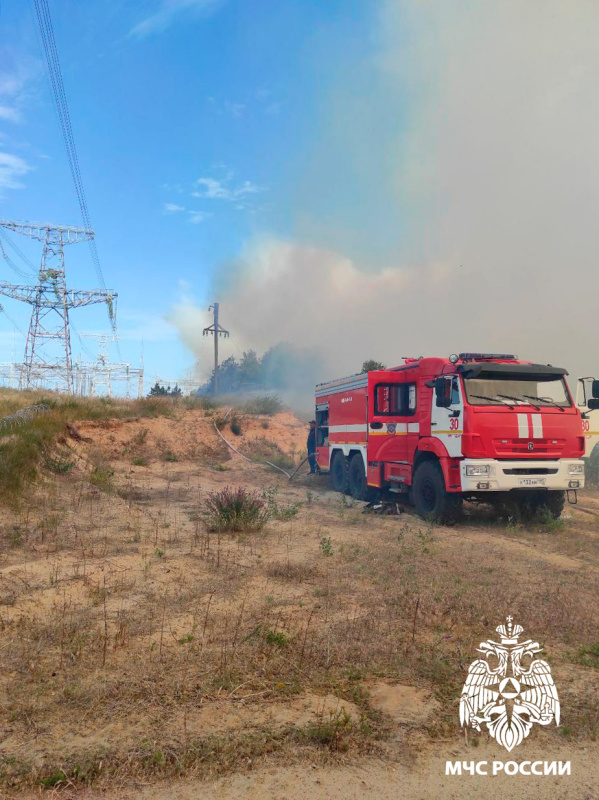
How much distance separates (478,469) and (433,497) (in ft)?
4.80

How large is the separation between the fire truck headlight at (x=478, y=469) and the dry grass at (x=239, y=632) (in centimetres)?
104

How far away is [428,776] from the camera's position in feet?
10.5

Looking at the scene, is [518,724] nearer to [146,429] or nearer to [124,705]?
[124,705]

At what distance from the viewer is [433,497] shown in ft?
35.9

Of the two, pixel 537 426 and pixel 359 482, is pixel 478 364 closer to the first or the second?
pixel 537 426

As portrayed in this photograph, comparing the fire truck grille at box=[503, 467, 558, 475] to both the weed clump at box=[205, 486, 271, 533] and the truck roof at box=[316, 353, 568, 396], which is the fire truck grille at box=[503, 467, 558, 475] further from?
the weed clump at box=[205, 486, 271, 533]

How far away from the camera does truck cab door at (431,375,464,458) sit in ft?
32.8

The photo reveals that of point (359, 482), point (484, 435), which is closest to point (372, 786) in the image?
point (484, 435)

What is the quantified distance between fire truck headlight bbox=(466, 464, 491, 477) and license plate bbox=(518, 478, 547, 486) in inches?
26.3

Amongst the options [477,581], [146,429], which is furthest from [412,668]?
[146,429]

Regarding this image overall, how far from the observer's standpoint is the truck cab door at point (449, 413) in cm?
1000

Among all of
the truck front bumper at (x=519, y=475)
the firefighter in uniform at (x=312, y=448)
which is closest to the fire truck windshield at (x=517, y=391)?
the truck front bumper at (x=519, y=475)

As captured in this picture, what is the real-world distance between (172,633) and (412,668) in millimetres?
1973

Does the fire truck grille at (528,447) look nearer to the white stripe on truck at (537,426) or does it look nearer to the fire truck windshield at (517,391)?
the white stripe on truck at (537,426)
